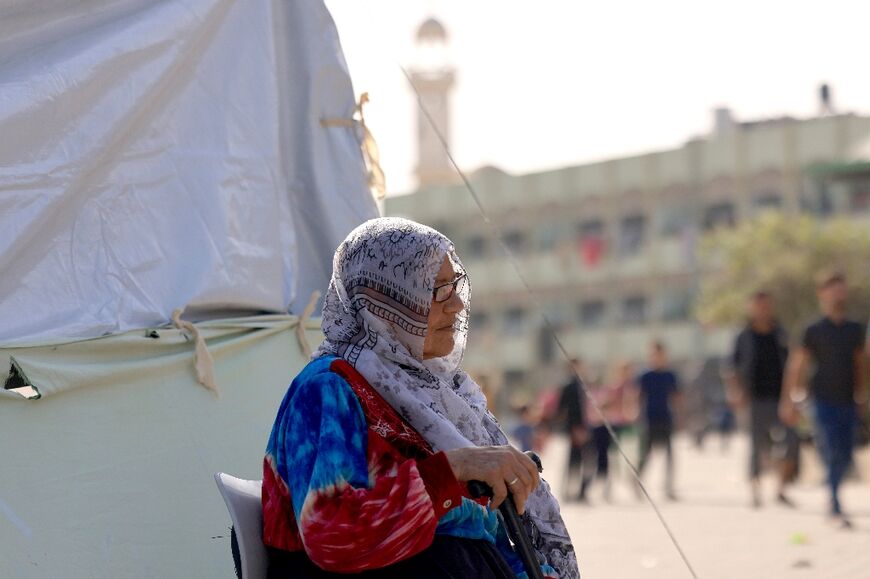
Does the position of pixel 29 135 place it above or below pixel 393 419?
above

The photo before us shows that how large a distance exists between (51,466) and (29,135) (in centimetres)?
88

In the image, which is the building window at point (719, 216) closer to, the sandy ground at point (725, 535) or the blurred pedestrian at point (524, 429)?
the blurred pedestrian at point (524, 429)

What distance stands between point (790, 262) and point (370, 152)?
4367 cm

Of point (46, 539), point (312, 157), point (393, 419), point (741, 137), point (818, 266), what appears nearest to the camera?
point (393, 419)

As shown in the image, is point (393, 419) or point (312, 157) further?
point (312, 157)

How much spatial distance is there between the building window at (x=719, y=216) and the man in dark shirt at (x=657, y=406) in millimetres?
42773

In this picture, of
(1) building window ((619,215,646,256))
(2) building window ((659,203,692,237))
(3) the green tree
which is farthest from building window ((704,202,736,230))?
(3) the green tree

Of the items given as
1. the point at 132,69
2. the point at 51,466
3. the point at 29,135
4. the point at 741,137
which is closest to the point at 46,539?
the point at 51,466

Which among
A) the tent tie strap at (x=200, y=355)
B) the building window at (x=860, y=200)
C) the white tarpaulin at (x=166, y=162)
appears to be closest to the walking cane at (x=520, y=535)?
the tent tie strap at (x=200, y=355)

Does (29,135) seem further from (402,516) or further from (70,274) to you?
(402,516)

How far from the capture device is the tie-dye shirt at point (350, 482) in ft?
9.02

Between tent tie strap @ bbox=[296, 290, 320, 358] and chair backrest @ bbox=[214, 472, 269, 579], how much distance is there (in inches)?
60.9

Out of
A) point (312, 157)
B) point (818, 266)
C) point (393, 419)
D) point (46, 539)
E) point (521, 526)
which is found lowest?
point (818, 266)

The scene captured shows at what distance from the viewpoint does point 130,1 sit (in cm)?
438
